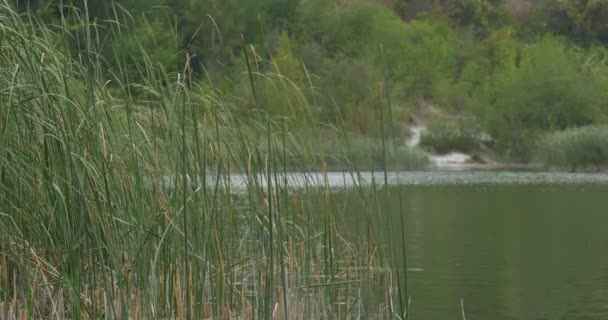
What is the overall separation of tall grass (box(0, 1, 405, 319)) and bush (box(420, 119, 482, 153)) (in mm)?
34623

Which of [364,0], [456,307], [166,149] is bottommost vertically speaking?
[456,307]

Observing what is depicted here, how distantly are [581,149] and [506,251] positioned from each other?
2261cm

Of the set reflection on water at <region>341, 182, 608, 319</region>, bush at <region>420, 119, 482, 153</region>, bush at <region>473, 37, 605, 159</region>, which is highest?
bush at <region>473, 37, 605, 159</region>

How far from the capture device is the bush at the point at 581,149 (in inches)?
1390

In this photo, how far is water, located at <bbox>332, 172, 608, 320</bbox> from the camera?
375 inches

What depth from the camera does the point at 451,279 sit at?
438 inches

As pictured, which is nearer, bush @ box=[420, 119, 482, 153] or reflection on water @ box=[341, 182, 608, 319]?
reflection on water @ box=[341, 182, 608, 319]

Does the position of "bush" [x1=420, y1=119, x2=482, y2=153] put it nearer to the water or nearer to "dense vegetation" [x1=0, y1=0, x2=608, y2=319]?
the water

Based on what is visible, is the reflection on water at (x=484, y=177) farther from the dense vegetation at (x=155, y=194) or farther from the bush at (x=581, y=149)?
the dense vegetation at (x=155, y=194)

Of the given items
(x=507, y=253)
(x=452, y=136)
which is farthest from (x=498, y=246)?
(x=452, y=136)

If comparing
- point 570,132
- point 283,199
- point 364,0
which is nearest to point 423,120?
point 570,132

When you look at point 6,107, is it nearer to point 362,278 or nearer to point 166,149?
point 166,149

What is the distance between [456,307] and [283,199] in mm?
3245

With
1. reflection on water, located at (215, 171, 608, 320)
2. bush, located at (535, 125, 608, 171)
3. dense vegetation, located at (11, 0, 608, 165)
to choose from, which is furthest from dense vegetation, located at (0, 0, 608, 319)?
bush, located at (535, 125, 608, 171)
